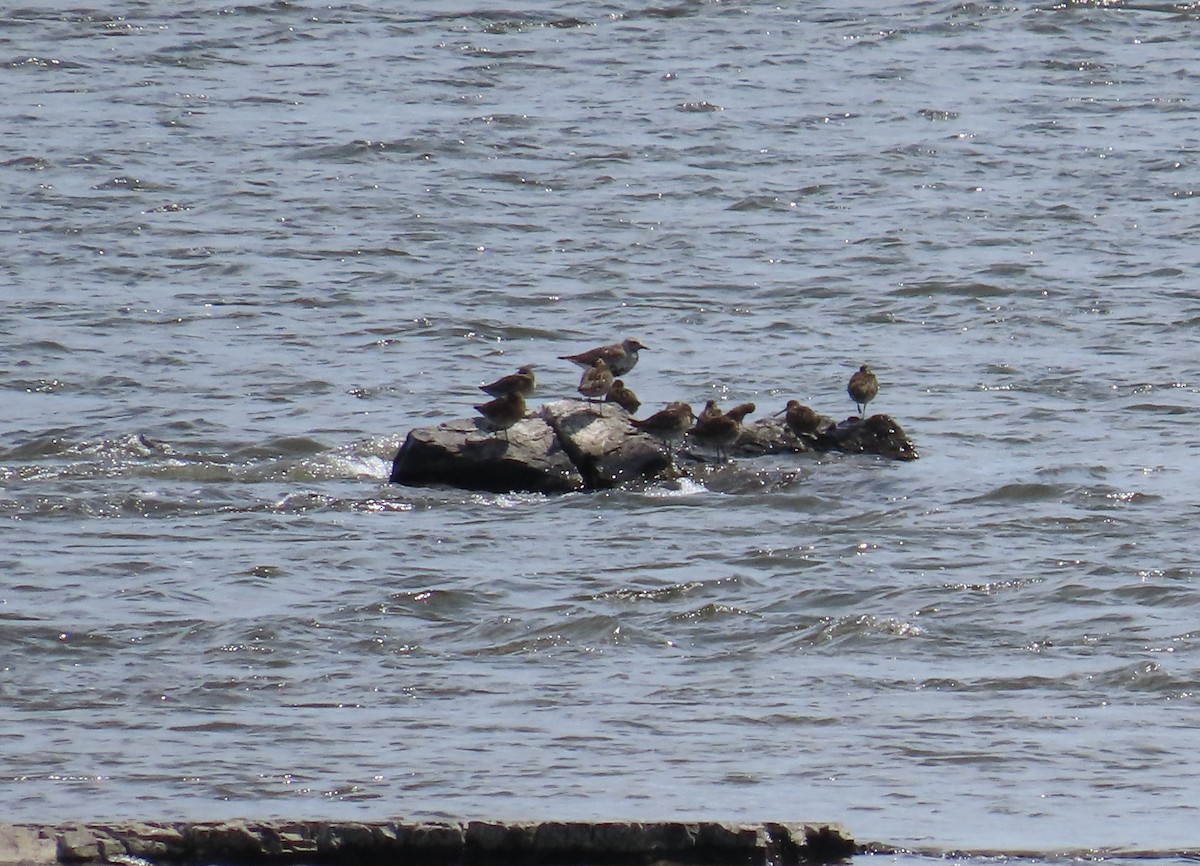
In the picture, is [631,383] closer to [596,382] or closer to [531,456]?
[596,382]

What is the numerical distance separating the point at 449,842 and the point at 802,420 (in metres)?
7.15

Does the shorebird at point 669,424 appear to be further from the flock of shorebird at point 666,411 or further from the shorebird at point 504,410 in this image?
the shorebird at point 504,410

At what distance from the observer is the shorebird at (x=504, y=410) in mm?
11180

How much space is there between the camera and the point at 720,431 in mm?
11695

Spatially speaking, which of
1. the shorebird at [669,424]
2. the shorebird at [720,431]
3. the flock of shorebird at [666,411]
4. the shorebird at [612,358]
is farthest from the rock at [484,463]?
the shorebird at [612,358]

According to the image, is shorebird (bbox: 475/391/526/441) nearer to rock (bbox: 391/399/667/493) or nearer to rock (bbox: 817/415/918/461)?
rock (bbox: 391/399/667/493)

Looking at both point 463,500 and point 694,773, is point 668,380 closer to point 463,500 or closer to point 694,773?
point 463,500

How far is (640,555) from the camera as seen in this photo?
9.94 metres

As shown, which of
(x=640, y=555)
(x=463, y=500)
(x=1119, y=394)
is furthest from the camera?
(x=1119, y=394)

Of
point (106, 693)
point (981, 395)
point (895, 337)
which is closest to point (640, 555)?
point (106, 693)

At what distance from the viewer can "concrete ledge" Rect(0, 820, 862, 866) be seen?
199 inches

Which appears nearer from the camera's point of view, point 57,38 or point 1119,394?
point 1119,394

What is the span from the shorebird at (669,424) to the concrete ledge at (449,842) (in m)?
6.32

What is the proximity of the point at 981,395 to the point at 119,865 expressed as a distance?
9.84 meters
